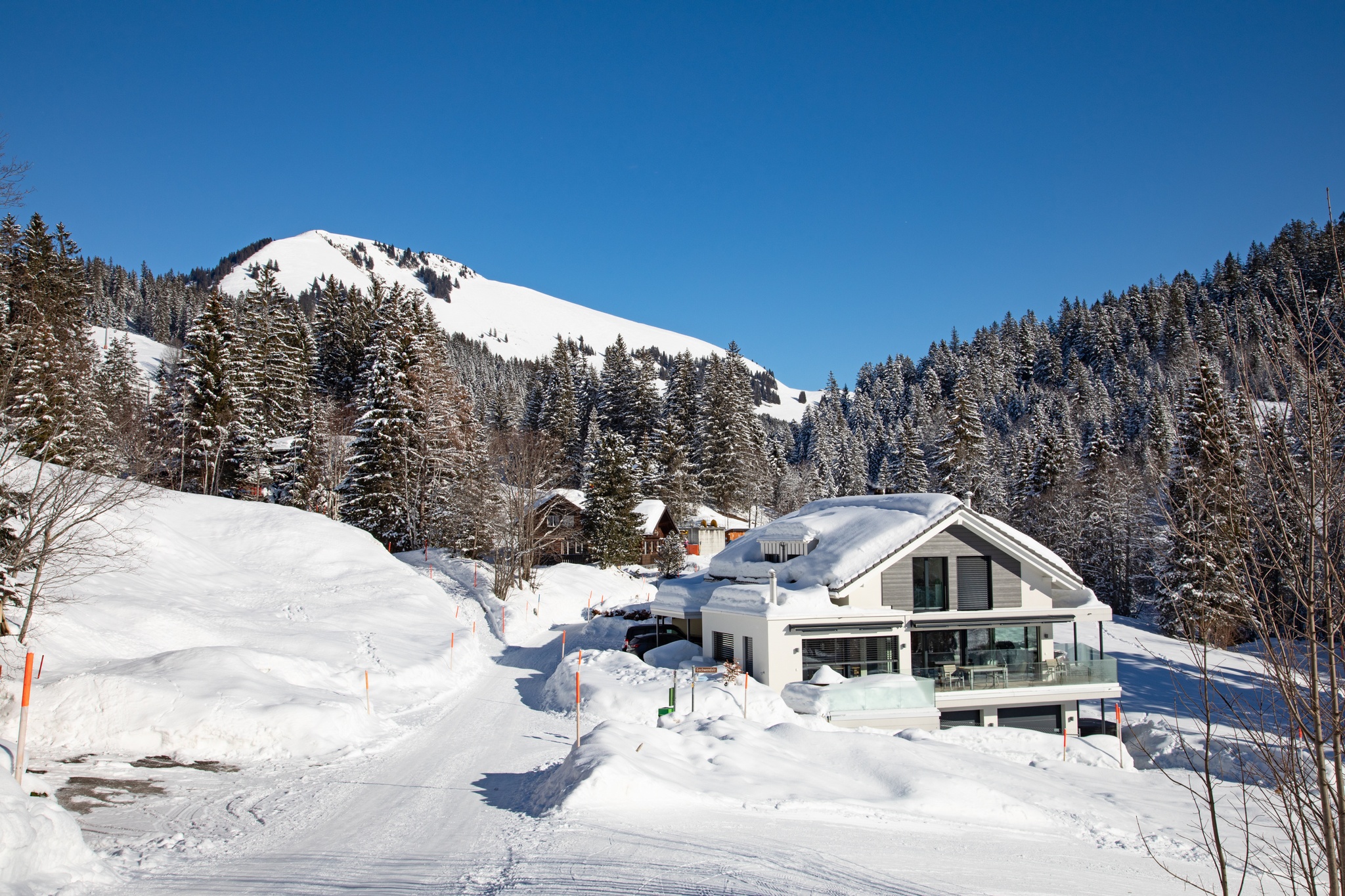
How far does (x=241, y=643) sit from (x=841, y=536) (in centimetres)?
1841

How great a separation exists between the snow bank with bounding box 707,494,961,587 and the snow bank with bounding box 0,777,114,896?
19.1 m

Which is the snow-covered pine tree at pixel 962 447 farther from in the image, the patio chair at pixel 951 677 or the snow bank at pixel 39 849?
the snow bank at pixel 39 849

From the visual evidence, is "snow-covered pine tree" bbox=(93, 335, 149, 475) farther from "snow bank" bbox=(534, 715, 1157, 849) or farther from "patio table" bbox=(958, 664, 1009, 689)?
"patio table" bbox=(958, 664, 1009, 689)

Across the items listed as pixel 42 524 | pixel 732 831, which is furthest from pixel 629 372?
pixel 732 831

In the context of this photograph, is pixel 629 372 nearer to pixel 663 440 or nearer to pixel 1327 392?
pixel 663 440

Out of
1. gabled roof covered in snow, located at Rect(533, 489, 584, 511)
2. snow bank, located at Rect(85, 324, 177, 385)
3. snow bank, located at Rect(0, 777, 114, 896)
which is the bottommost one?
snow bank, located at Rect(0, 777, 114, 896)

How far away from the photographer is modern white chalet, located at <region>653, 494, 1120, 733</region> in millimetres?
23312

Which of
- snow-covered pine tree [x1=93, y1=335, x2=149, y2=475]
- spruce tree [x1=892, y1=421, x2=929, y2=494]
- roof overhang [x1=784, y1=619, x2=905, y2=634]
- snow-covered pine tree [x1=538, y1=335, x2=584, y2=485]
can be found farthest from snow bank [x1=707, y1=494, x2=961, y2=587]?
snow-covered pine tree [x1=538, y1=335, x2=584, y2=485]

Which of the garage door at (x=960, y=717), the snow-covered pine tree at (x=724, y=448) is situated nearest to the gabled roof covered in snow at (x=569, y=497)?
the snow-covered pine tree at (x=724, y=448)

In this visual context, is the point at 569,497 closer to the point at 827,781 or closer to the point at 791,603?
the point at 791,603

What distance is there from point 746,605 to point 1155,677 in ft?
77.3

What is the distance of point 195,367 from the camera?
1757 inches

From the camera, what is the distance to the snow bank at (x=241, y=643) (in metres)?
13.5

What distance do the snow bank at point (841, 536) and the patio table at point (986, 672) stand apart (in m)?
4.02
